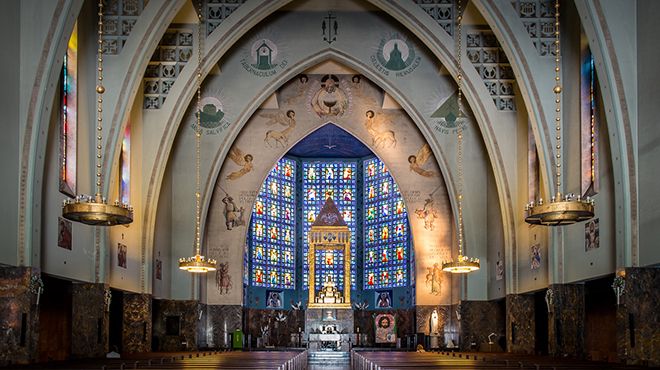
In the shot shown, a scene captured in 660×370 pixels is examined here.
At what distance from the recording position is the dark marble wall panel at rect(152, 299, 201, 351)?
31.3 metres

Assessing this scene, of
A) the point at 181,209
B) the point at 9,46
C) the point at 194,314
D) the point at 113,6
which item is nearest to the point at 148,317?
the point at 194,314

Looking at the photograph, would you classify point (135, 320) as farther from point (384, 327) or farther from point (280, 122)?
point (384, 327)

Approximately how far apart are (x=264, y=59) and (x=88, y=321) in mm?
12827

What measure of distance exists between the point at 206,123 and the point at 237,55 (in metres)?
2.66

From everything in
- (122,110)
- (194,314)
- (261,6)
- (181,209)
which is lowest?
(194,314)

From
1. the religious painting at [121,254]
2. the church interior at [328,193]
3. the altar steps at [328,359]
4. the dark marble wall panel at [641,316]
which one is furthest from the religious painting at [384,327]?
the dark marble wall panel at [641,316]

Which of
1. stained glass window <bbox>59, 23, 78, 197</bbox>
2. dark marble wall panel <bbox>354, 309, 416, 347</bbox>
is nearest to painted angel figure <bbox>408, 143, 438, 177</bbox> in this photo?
dark marble wall panel <bbox>354, 309, 416, 347</bbox>

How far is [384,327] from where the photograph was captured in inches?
1576

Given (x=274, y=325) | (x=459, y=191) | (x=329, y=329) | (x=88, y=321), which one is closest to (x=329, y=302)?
(x=329, y=329)

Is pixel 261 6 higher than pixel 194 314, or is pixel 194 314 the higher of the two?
pixel 261 6

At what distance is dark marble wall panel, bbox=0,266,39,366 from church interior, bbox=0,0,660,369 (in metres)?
0.04

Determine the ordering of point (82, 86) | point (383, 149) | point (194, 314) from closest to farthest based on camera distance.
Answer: point (82, 86) < point (194, 314) < point (383, 149)

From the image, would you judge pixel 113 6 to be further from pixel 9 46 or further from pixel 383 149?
pixel 383 149

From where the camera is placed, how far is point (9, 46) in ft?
59.5
